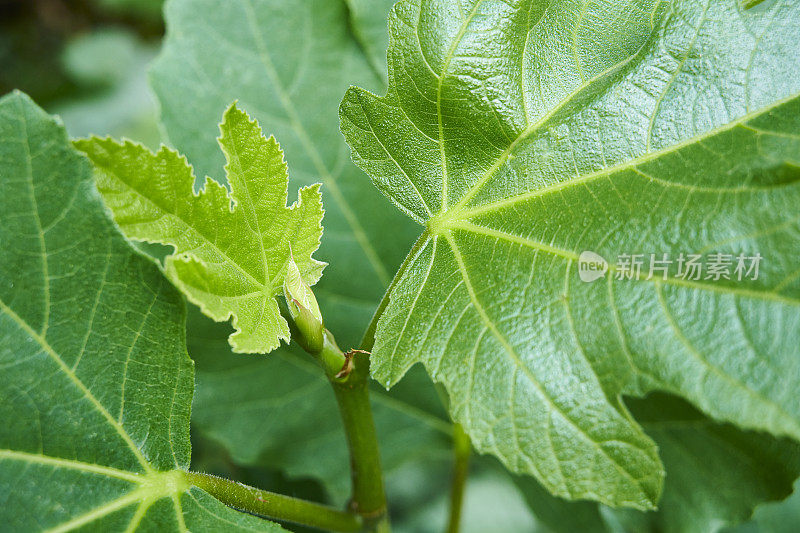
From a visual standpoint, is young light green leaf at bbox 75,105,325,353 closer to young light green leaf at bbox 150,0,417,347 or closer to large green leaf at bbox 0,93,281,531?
large green leaf at bbox 0,93,281,531

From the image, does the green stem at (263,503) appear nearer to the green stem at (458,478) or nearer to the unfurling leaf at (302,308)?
the unfurling leaf at (302,308)

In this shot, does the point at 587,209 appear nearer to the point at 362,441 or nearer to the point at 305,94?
the point at 362,441

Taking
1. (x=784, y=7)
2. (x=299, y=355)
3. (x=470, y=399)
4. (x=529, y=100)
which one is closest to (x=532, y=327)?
(x=470, y=399)

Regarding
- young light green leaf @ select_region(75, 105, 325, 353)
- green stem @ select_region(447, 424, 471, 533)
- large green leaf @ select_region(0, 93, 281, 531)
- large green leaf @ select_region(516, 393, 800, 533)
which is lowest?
green stem @ select_region(447, 424, 471, 533)

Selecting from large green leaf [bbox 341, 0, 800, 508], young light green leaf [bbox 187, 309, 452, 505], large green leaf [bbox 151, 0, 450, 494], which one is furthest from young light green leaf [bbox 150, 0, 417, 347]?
large green leaf [bbox 341, 0, 800, 508]

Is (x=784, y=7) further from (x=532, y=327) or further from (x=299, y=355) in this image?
(x=299, y=355)

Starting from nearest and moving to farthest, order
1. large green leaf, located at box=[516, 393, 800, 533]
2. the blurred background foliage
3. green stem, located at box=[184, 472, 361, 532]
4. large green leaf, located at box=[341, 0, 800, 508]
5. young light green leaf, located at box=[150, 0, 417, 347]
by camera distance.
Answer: large green leaf, located at box=[341, 0, 800, 508] → green stem, located at box=[184, 472, 361, 532] → large green leaf, located at box=[516, 393, 800, 533] → young light green leaf, located at box=[150, 0, 417, 347] → the blurred background foliage

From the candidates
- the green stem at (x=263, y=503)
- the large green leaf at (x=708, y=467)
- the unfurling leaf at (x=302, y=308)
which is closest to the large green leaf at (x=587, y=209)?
the unfurling leaf at (x=302, y=308)
